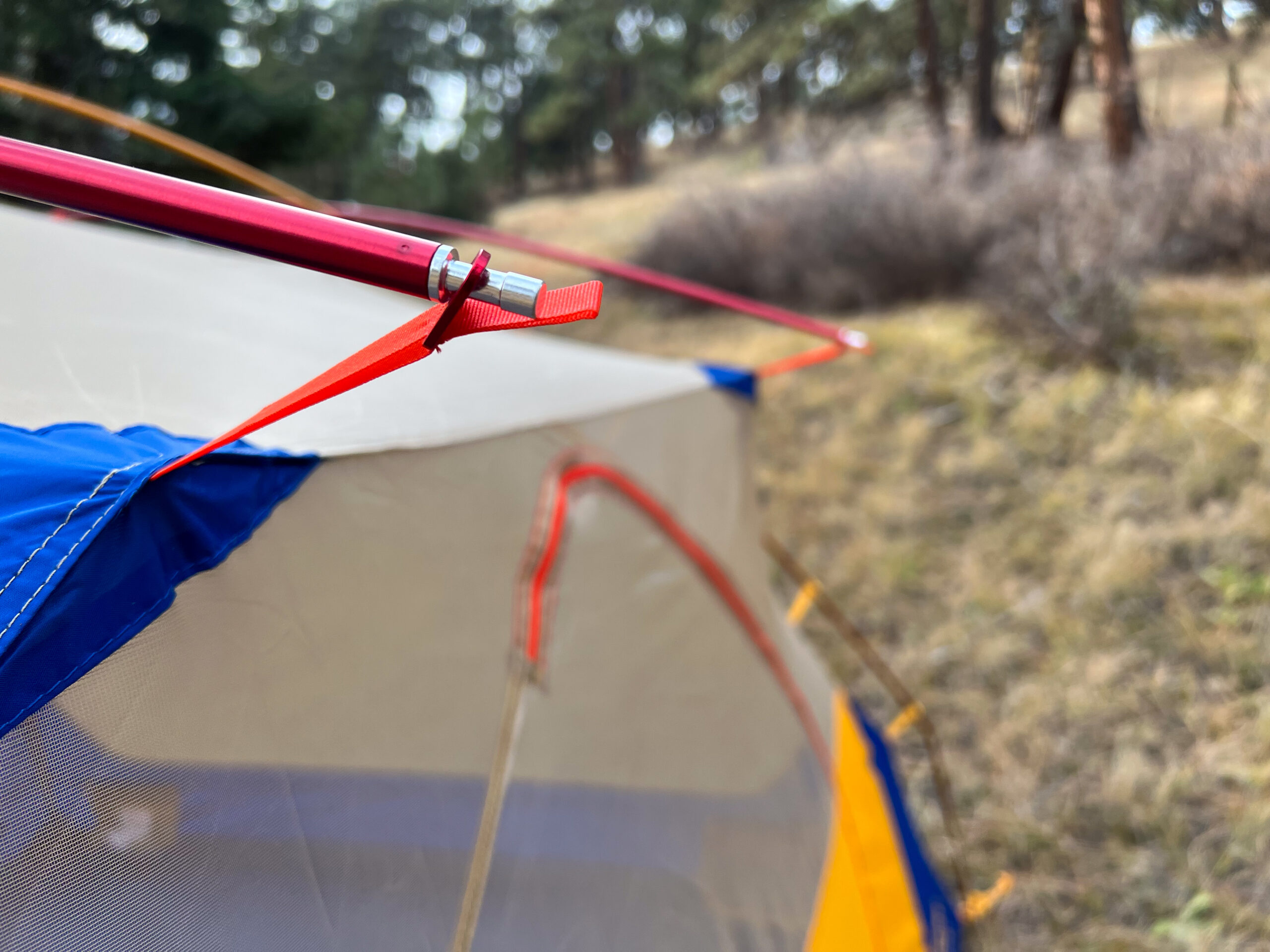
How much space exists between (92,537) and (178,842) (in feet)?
0.94

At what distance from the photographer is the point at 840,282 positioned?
16.9 feet

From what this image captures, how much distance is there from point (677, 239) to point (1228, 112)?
3.51 metres

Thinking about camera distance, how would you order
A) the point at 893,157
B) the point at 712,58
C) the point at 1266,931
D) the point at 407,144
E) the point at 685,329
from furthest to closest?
the point at 712,58, the point at 407,144, the point at 893,157, the point at 685,329, the point at 1266,931

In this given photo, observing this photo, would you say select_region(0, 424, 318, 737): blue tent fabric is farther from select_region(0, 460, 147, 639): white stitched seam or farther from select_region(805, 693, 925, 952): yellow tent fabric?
select_region(805, 693, 925, 952): yellow tent fabric

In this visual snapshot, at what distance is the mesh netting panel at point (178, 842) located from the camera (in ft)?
2.23

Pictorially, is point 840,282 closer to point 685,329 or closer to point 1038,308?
point 685,329

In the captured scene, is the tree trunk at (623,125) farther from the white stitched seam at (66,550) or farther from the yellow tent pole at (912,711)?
the white stitched seam at (66,550)

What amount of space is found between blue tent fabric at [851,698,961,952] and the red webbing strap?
1.76 metres

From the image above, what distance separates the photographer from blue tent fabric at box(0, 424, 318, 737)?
68 cm

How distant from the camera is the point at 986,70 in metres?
5.80

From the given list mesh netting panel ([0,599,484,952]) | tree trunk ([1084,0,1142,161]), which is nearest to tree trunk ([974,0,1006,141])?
tree trunk ([1084,0,1142,161])

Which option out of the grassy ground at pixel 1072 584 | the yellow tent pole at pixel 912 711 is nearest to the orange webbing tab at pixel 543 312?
the yellow tent pole at pixel 912 711

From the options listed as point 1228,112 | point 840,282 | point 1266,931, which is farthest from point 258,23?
point 1266,931

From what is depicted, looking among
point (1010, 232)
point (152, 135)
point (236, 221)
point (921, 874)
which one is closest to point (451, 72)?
point (1010, 232)
